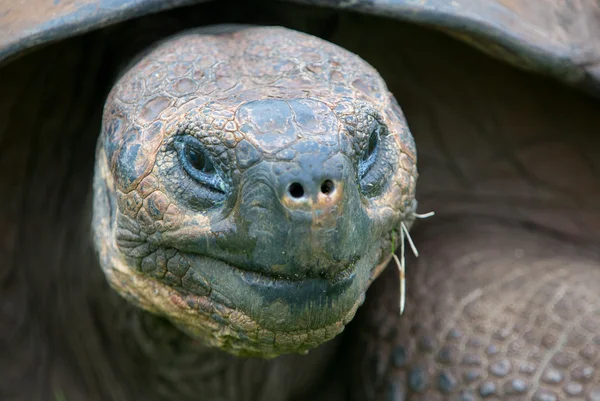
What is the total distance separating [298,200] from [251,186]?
9 cm

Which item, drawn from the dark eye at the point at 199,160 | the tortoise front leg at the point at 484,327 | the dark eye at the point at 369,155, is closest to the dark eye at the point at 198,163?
the dark eye at the point at 199,160

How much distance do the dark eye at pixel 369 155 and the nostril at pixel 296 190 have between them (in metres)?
0.23

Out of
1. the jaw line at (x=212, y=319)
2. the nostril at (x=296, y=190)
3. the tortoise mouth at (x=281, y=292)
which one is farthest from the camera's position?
the jaw line at (x=212, y=319)

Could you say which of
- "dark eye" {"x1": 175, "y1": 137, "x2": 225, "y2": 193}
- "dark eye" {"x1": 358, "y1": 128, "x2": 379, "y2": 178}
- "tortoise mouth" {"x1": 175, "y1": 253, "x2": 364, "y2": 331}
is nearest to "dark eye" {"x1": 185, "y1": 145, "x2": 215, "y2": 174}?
"dark eye" {"x1": 175, "y1": 137, "x2": 225, "y2": 193}

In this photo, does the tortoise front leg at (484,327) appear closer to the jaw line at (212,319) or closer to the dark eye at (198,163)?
the jaw line at (212,319)

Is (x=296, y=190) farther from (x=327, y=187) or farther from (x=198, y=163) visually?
(x=198, y=163)

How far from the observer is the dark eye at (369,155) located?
1675 mm

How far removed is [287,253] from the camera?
4.94 feet

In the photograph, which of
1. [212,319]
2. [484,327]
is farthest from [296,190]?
[484,327]

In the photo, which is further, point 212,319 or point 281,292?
point 212,319

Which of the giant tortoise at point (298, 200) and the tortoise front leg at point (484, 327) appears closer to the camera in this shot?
the giant tortoise at point (298, 200)

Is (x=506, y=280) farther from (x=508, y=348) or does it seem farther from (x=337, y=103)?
(x=337, y=103)

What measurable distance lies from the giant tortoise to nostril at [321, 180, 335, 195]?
0.01 m

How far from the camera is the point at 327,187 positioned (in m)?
1.48
